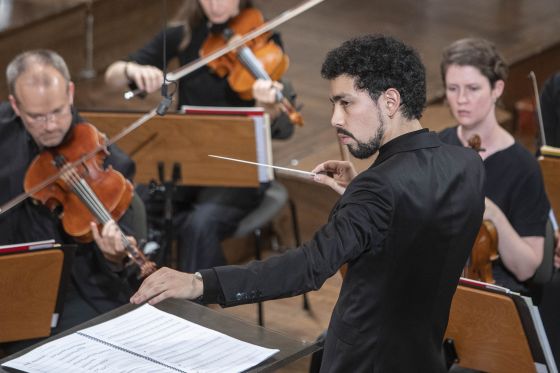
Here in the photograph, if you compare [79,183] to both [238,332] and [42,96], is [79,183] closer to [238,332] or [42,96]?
[42,96]

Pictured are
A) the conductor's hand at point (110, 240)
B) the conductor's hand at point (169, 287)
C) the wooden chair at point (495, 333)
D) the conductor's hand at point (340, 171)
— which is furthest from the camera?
the conductor's hand at point (110, 240)

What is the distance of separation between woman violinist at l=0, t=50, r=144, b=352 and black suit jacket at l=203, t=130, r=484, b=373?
1096 millimetres

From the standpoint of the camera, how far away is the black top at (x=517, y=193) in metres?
2.95

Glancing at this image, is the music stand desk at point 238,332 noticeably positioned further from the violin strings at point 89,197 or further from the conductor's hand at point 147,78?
the conductor's hand at point 147,78

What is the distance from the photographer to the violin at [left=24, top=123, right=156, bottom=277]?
9.52 feet

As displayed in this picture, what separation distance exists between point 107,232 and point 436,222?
1.15 m

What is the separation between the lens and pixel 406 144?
1962mm

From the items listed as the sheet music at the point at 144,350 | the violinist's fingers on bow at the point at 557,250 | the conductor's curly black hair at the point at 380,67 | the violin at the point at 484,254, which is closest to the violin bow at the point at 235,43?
the violin at the point at 484,254

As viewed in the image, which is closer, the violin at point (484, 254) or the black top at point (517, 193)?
the violin at point (484, 254)

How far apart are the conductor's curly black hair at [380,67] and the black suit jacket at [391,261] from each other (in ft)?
0.30

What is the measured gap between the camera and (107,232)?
2779 mm

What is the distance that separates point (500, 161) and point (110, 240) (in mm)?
1177

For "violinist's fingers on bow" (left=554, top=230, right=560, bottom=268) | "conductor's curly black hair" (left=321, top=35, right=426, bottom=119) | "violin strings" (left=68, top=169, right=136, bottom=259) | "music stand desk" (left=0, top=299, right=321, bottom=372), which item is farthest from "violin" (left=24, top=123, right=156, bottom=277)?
"violinist's fingers on bow" (left=554, top=230, right=560, bottom=268)

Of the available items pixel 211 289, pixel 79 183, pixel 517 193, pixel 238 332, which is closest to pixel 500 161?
pixel 517 193
